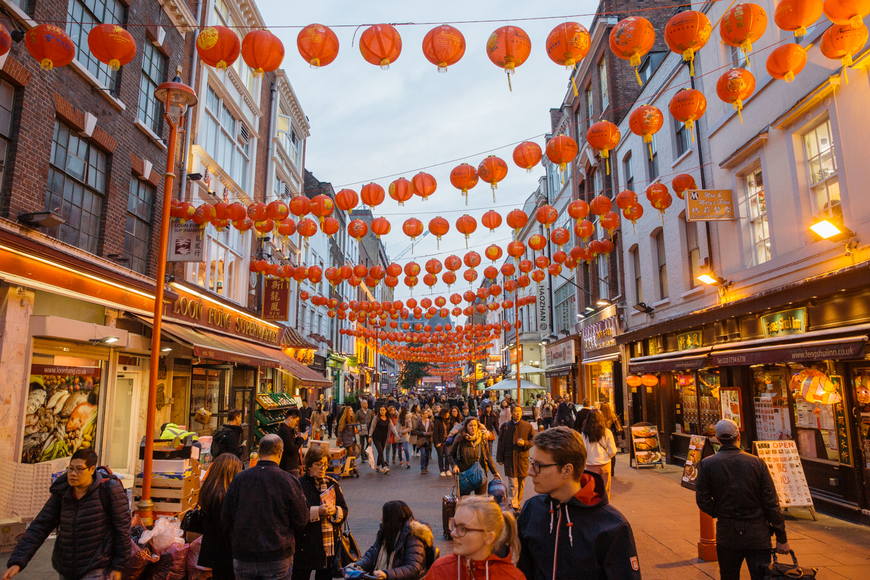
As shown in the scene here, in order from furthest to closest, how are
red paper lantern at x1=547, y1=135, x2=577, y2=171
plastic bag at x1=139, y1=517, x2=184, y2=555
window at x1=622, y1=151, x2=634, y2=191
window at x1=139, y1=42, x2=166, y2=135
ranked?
window at x1=622, y1=151, x2=634, y2=191, window at x1=139, y1=42, x2=166, y2=135, red paper lantern at x1=547, y1=135, x2=577, y2=171, plastic bag at x1=139, y1=517, x2=184, y2=555

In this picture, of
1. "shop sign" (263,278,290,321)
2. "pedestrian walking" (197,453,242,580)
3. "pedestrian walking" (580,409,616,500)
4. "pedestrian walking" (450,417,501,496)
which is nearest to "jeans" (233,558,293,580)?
"pedestrian walking" (197,453,242,580)

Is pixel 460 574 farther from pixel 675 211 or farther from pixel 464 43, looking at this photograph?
pixel 675 211

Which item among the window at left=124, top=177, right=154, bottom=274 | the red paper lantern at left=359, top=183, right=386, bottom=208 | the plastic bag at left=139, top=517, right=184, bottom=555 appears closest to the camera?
the plastic bag at left=139, top=517, right=184, bottom=555

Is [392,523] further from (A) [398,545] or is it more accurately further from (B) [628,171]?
(B) [628,171]

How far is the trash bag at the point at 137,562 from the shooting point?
468 cm

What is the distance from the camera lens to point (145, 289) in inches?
493

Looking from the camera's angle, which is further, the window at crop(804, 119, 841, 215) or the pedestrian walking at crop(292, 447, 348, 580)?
the window at crop(804, 119, 841, 215)

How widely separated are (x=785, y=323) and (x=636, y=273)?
912cm

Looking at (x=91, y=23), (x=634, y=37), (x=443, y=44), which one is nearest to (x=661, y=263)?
(x=634, y=37)

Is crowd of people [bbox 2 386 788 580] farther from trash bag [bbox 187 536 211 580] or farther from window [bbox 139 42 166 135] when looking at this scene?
window [bbox 139 42 166 135]

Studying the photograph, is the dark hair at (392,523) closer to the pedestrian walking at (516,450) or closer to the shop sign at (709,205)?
the pedestrian walking at (516,450)

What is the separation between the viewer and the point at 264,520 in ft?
13.5

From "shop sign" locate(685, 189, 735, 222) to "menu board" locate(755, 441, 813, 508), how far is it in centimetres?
528

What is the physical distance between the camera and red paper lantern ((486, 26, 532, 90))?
22.7 ft
